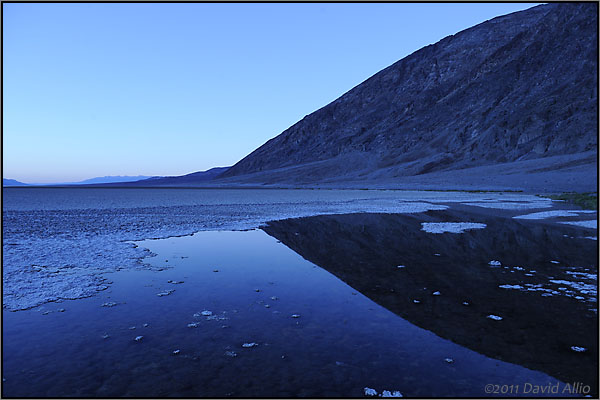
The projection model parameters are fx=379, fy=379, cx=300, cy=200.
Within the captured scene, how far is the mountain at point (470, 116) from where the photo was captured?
85.2 metres

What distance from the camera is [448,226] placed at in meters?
19.0

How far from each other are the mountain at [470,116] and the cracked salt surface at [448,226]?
48.0 metres

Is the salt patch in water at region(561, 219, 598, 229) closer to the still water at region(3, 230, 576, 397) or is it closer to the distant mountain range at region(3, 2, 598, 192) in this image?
the still water at region(3, 230, 576, 397)

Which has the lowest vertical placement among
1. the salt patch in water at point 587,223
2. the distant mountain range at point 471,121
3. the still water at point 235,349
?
the still water at point 235,349

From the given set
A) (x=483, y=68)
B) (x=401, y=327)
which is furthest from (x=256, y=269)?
(x=483, y=68)

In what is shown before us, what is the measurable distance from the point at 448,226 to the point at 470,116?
111 m

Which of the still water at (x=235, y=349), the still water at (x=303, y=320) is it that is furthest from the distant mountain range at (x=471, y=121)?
the still water at (x=235, y=349)

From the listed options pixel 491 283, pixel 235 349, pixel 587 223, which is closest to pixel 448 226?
pixel 587 223

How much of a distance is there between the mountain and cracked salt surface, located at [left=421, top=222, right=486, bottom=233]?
48.0 meters

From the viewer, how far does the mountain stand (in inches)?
3354

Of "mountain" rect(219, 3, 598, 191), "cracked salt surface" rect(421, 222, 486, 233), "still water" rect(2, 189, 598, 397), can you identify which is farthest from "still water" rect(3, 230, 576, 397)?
"mountain" rect(219, 3, 598, 191)

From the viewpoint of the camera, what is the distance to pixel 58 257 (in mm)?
12617

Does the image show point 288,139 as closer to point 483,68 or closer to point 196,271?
point 483,68

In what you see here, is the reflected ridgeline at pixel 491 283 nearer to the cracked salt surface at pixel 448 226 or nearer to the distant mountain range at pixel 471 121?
the cracked salt surface at pixel 448 226
